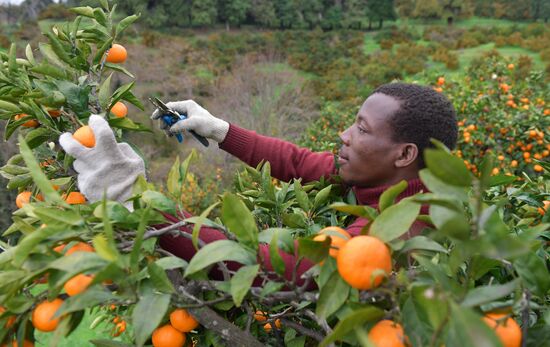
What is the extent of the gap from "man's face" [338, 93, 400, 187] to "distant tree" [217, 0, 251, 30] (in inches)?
721

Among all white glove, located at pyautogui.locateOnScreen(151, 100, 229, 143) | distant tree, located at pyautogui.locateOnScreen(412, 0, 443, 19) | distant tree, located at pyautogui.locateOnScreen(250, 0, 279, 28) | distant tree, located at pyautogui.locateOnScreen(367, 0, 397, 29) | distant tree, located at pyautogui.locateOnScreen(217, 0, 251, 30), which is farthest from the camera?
distant tree, located at pyautogui.locateOnScreen(412, 0, 443, 19)

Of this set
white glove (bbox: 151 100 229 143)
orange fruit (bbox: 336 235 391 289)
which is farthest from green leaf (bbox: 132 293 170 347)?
white glove (bbox: 151 100 229 143)

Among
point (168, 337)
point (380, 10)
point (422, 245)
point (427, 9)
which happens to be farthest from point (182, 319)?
point (427, 9)

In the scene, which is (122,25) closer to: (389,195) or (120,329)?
(389,195)

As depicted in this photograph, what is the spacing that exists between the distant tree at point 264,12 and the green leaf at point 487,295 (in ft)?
66.1

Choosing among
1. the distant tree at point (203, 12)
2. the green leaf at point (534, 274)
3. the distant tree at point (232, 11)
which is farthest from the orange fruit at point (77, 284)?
the distant tree at point (232, 11)

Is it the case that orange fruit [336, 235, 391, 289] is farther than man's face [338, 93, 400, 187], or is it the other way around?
man's face [338, 93, 400, 187]

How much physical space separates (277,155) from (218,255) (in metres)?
0.90

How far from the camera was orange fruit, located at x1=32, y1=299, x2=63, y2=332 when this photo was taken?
1.97ft

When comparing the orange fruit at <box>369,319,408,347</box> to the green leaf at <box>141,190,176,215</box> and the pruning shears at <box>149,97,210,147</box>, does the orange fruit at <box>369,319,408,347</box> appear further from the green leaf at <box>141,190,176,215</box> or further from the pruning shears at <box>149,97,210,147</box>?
the pruning shears at <box>149,97,210,147</box>

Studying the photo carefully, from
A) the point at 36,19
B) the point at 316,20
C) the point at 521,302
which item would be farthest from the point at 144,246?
the point at 316,20

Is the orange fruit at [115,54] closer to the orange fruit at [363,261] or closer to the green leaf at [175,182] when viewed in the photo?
the green leaf at [175,182]

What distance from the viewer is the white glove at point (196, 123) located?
1337 millimetres

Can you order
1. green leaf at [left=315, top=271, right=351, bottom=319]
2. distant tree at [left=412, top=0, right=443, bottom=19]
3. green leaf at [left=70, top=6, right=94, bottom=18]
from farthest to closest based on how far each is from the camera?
distant tree at [left=412, top=0, right=443, bottom=19] < green leaf at [left=70, top=6, right=94, bottom=18] < green leaf at [left=315, top=271, right=351, bottom=319]
